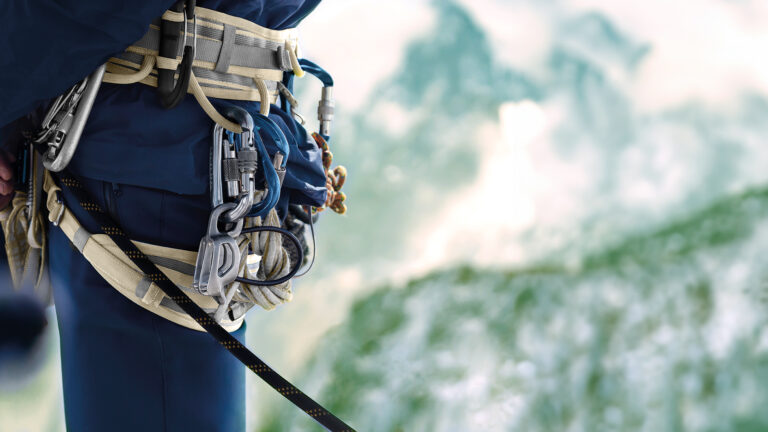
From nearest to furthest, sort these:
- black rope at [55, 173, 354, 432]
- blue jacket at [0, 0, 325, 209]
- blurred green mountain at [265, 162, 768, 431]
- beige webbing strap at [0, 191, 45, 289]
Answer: blue jacket at [0, 0, 325, 209] < black rope at [55, 173, 354, 432] < beige webbing strap at [0, 191, 45, 289] < blurred green mountain at [265, 162, 768, 431]

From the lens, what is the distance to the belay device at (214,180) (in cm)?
90

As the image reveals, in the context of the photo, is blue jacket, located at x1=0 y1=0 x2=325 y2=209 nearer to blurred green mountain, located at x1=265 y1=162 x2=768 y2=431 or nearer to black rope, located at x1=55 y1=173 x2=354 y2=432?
black rope, located at x1=55 y1=173 x2=354 y2=432

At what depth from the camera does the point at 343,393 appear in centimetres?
A: 198

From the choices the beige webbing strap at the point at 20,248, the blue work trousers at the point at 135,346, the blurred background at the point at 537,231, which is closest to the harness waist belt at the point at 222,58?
the blue work trousers at the point at 135,346

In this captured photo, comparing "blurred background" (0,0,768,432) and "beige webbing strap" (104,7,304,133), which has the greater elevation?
"blurred background" (0,0,768,432)

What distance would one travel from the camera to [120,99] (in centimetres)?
92

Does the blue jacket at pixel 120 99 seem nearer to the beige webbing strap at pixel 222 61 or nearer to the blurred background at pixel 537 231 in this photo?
the beige webbing strap at pixel 222 61

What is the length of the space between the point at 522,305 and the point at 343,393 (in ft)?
1.88

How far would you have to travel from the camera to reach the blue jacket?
810mm

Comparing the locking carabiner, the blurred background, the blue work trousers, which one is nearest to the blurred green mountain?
the blurred background

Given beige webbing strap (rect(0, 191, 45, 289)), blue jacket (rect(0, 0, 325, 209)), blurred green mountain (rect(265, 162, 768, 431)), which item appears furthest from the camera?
blurred green mountain (rect(265, 162, 768, 431))

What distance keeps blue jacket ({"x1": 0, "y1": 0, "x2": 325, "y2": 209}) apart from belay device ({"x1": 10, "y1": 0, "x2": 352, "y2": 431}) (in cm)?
2

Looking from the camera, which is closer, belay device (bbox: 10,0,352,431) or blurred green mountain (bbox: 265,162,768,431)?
belay device (bbox: 10,0,352,431)

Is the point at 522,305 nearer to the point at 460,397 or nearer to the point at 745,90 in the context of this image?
the point at 460,397
